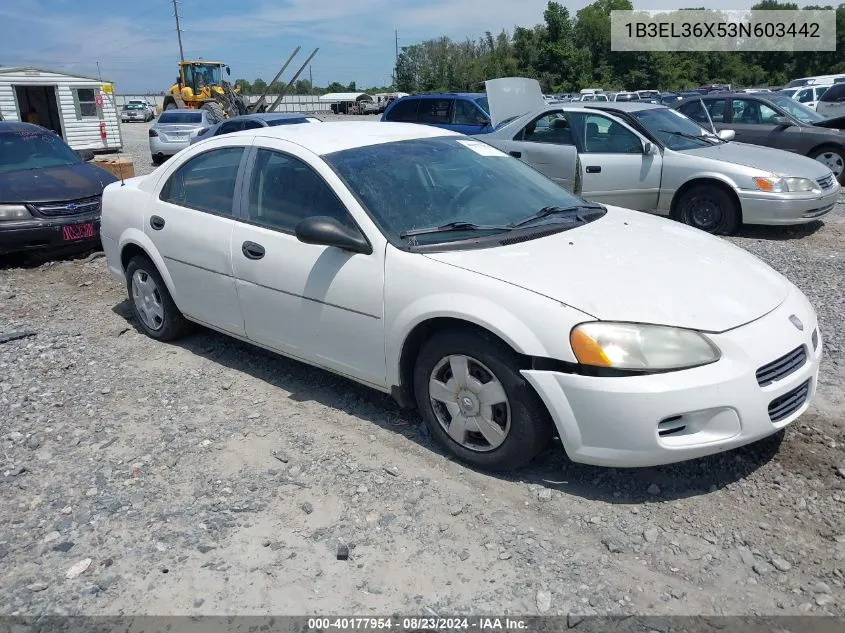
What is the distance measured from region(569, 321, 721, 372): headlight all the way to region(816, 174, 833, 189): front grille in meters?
6.29

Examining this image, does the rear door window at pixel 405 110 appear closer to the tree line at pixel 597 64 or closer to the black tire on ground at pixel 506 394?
the black tire on ground at pixel 506 394

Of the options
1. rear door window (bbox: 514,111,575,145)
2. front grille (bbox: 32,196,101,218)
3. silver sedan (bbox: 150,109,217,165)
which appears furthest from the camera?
silver sedan (bbox: 150,109,217,165)

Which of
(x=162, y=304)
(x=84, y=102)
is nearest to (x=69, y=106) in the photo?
(x=84, y=102)

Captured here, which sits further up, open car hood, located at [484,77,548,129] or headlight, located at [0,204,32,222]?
open car hood, located at [484,77,548,129]

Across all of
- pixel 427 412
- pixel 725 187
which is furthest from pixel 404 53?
pixel 427 412

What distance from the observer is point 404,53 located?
67.6 meters

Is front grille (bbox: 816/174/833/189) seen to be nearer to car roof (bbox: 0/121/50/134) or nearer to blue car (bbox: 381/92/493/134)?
blue car (bbox: 381/92/493/134)

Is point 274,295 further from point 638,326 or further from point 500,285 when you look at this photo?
point 638,326

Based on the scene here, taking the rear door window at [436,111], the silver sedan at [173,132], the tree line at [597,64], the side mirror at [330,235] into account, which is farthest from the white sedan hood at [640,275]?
the tree line at [597,64]

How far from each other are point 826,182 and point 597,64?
5133cm

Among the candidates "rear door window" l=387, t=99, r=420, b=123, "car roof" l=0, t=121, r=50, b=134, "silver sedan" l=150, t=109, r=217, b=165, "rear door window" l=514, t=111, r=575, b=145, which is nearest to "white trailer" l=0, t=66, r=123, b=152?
"silver sedan" l=150, t=109, r=217, b=165

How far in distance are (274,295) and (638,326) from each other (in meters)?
2.10

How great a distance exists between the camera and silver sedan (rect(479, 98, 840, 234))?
790 cm

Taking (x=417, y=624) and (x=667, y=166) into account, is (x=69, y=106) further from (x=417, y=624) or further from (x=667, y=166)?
(x=417, y=624)
